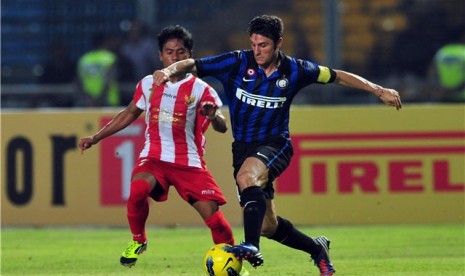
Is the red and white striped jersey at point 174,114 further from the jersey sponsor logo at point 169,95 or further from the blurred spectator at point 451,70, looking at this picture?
the blurred spectator at point 451,70

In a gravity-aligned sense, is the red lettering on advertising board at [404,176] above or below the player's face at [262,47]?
below

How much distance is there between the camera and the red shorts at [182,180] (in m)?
9.12

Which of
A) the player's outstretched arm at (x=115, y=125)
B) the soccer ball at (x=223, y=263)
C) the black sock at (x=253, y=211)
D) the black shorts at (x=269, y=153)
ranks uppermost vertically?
the player's outstretched arm at (x=115, y=125)

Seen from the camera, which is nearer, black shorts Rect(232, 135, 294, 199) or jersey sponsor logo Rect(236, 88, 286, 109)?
black shorts Rect(232, 135, 294, 199)

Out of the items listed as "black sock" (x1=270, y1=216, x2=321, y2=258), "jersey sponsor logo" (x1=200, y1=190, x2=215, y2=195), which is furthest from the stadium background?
"black sock" (x1=270, y1=216, x2=321, y2=258)

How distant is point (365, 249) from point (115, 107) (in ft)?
19.6

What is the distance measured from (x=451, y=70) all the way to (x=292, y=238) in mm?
Result: 8744

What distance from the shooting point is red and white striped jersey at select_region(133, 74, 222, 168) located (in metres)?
9.25

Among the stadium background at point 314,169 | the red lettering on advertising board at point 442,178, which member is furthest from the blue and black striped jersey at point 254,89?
the red lettering on advertising board at point 442,178

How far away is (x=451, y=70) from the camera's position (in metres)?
16.8

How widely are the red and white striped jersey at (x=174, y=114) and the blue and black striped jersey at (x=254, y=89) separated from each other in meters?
0.71

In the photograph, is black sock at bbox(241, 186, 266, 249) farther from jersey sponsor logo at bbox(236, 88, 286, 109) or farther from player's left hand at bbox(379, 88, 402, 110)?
player's left hand at bbox(379, 88, 402, 110)

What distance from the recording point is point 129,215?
9055 mm

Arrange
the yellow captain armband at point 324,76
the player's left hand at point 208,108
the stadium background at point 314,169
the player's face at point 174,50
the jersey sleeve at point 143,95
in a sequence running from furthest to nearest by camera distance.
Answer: the stadium background at point 314,169 < the jersey sleeve at point 143,95 < the player's face at point 174,50 < the yellow captain armband at point 324,76 < the player's left hand at point 208,108
